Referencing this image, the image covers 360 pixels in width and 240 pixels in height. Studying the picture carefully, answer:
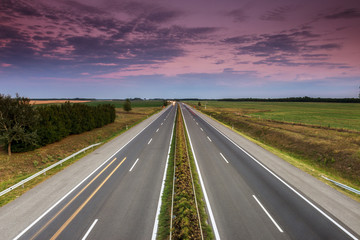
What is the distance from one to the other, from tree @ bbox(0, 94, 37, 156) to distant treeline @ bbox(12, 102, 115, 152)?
0.52m

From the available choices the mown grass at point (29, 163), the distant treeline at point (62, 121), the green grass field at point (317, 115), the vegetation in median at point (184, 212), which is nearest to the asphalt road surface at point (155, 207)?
the vegetation in median at point (184, 212)

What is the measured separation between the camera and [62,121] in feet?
85.2

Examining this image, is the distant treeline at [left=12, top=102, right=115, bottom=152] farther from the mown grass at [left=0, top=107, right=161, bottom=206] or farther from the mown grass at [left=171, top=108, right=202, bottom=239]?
the mown grass at [left=171, top=108, right=202, bottom=239]

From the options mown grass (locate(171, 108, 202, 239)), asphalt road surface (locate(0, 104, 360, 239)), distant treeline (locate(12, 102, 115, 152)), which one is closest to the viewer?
mown grass (locate(171, 108, 202, 239))

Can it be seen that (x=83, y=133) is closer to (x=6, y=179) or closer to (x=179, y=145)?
(x=6, y=179)

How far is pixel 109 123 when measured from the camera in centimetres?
4366

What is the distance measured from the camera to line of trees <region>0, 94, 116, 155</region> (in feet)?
59.1

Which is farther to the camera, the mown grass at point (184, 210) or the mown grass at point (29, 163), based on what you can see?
the mown grass at point (29, 163)

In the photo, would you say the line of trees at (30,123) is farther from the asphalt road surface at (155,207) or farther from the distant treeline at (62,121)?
the asphalt road surface at (155,207)

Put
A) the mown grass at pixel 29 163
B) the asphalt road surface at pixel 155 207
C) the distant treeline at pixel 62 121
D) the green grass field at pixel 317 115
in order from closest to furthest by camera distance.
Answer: the asphalt road surface at pixel 155 207 < the mown grass at pixel 29 163 < the distant treeline at pixel 62 121 < the green grass field at pixel 317 115

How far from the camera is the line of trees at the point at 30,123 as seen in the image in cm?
1802

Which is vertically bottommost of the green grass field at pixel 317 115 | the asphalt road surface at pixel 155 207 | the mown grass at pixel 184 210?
the asphalt road surface at pixel 155 207

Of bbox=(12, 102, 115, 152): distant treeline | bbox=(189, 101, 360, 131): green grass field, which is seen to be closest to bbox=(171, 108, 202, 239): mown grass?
bbox=(12, 102, 115, 152): distant treeline

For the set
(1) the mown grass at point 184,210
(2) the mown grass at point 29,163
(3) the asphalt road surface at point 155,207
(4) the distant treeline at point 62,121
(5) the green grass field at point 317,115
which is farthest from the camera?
(5) the green grass field at point 317,115
